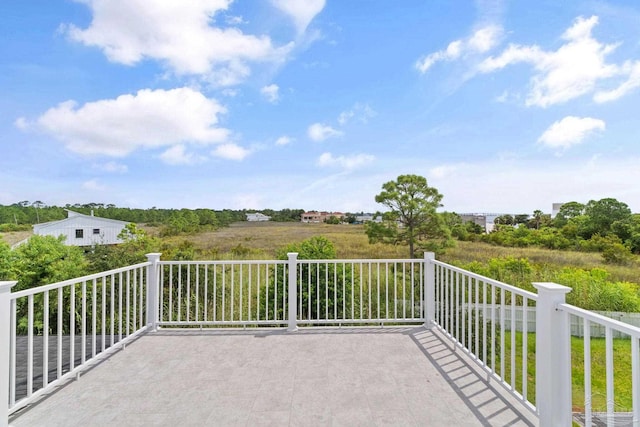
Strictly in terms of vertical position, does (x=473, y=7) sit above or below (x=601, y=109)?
above

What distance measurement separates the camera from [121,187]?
494 inches

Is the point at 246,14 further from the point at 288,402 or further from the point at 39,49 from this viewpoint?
the point at 288,402

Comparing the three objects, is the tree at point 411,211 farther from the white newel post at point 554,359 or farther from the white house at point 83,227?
the white house at point 83,227

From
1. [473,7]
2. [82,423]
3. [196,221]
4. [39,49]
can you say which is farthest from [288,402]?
[196,221]

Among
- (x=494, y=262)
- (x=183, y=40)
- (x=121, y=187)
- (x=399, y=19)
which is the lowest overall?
(x=494, y=262)

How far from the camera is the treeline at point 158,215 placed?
14.4 m

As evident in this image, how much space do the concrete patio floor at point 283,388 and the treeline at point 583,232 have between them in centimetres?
1095

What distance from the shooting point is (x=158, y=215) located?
14.8 meters

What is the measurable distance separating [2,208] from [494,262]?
17309mm

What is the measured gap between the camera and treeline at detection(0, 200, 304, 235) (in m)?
14.4

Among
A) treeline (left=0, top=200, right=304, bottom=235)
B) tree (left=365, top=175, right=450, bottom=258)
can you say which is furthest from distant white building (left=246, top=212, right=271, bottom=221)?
tree (left=365, top=175, right=450, bottom=258)

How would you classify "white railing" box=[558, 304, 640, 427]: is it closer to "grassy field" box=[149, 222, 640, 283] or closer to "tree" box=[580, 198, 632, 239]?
"grassy field" box=[149, 222, 640, 283]

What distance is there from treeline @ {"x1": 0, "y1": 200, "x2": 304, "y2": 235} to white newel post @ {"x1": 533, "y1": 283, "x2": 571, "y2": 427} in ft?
47.0

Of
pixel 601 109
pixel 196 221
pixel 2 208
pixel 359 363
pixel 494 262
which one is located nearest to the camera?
pixel 359 363
